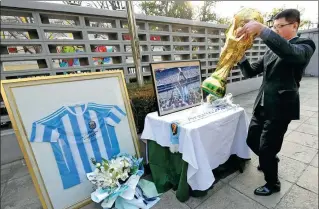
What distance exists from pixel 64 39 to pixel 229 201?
354 cm

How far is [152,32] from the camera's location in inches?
157

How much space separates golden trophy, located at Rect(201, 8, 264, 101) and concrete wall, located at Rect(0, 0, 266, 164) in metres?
2.57

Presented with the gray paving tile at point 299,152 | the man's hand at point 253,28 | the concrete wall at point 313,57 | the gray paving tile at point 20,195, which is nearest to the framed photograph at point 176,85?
the man's hand at point 253,28

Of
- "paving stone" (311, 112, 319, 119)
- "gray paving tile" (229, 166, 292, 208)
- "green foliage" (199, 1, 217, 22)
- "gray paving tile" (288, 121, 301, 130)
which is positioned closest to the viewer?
"gray paving tile" (229, 166, 292, 208)

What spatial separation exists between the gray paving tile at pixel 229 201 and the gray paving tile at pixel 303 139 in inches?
71.3

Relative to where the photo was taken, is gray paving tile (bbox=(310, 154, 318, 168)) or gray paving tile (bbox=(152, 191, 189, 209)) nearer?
gray paving tile (bbox=(152, 191, 189, 209))

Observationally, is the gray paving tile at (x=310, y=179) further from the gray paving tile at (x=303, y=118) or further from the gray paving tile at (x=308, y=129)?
the gray paving tile at (x=303, y=118)

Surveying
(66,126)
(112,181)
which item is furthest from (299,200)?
(66,126)

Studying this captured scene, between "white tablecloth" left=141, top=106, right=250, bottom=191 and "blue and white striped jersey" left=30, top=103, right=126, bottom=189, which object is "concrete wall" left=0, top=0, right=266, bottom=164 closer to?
"blue and white striped jersey" left=30, top=103, right=126, bottom=189

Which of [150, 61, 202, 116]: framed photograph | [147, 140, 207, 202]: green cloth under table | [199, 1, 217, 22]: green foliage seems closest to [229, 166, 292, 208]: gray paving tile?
[147, 140, 207, 202]: green cloth under table

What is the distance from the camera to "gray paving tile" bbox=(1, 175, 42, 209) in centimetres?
194

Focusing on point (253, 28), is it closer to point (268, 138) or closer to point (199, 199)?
point (268, 138)

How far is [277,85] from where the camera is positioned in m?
1.51

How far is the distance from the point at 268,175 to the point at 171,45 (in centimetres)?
362
